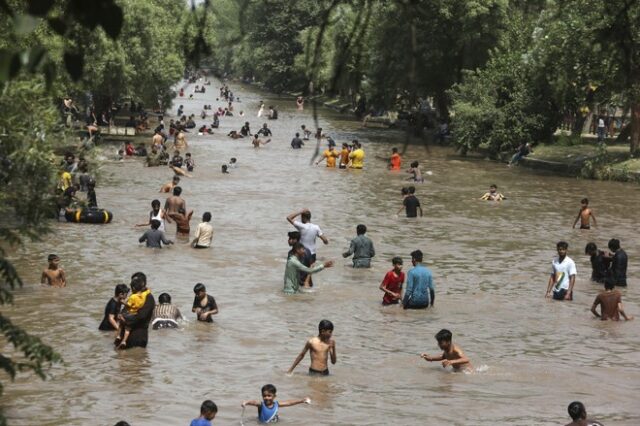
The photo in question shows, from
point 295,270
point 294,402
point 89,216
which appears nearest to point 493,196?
point 89,216

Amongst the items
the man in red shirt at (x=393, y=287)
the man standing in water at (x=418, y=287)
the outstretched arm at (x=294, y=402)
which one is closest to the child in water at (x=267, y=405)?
the outstretched arm at (x=294, y=402)

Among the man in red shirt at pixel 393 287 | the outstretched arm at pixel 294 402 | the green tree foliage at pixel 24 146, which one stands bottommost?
the outstretched arm at pixel 294 402

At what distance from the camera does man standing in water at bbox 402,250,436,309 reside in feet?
64.5

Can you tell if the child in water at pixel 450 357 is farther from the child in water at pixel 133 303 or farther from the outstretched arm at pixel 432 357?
the child in water at pixel 133 303

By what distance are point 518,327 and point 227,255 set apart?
8516 mm

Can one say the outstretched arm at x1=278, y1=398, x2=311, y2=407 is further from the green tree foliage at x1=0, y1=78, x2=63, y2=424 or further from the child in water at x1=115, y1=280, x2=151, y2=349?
the green tree foliage at x1=0, y1=78, x2=63, y2=424

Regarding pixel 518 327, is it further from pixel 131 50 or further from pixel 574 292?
pixel 131 50

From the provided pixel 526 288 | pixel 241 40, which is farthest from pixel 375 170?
pixel 241 40

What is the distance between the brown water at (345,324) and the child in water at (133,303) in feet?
1.03

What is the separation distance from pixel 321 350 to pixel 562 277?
22.6 feet

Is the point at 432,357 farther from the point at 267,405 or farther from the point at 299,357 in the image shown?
the point at 267,405

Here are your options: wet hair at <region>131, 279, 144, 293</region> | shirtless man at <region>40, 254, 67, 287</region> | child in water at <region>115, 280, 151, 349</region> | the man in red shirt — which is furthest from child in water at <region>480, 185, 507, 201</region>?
wet hair at <region>131, 279, 144, 293</region>

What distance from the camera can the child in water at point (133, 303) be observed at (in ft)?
53.5

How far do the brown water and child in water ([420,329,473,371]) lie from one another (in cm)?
17
